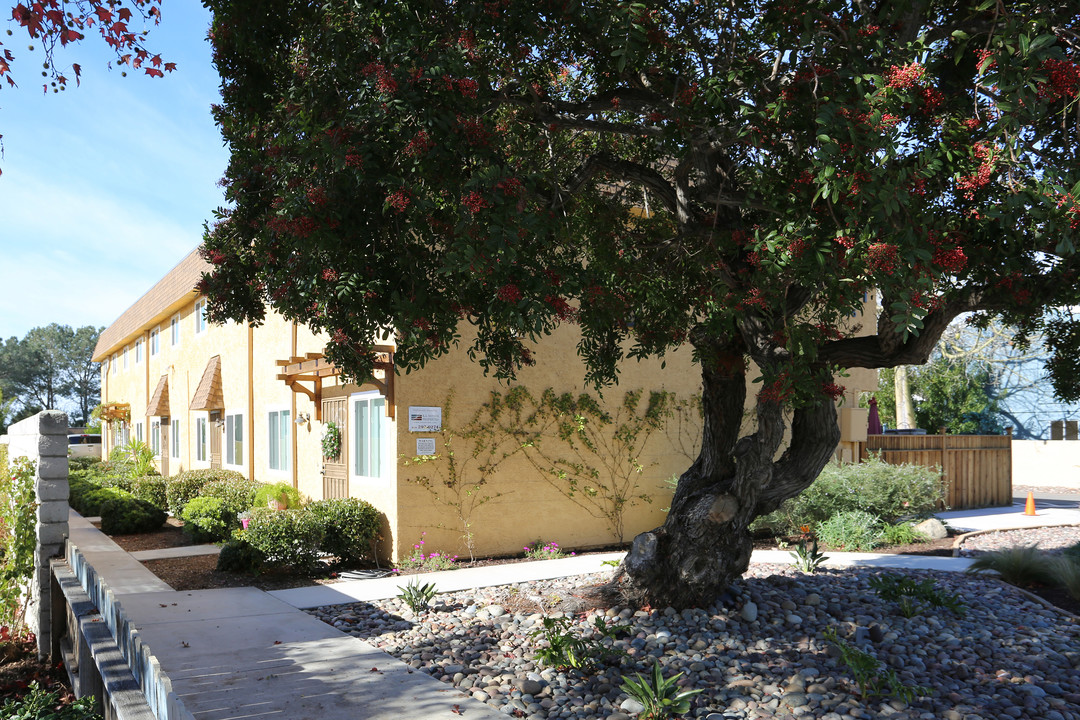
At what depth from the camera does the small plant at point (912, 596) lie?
7617 mm

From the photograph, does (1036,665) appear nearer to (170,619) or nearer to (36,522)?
(170,619)

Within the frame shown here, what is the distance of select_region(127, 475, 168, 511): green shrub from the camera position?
1850 cm

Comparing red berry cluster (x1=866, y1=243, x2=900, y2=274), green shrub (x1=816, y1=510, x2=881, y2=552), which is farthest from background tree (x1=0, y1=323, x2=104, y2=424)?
red berry cluster (x1=866, y1=243, x2=900, y2=274)

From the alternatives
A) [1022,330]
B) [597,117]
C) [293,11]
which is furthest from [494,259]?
[1022,330]

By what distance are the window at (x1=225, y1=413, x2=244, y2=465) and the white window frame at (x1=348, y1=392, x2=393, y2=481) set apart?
6.57 metres

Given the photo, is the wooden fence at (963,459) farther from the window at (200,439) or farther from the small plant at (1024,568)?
the window at (200,439)

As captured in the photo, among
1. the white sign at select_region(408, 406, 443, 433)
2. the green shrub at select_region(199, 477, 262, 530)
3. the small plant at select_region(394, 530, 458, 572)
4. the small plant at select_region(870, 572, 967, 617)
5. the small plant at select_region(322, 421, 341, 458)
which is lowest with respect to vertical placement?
the small plant at select_region(394, 530, 458, 572)

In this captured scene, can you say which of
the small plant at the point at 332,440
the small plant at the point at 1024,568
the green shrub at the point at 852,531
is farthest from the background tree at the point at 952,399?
the small plant at the point at 332,440

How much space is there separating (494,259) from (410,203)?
3.22 feet

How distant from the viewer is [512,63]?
7.00 metres

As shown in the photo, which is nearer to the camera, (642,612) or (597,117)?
(642,612)

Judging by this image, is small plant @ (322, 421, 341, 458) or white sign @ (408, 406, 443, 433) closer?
white sign @ (408, 406, 443, 433)

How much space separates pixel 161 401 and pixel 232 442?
8.91m

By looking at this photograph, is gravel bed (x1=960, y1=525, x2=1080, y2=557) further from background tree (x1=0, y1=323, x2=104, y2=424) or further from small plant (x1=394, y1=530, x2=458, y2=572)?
background tree (x1=0, y1=323, x2=104, y2=424)
